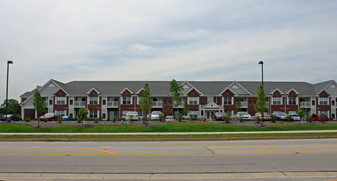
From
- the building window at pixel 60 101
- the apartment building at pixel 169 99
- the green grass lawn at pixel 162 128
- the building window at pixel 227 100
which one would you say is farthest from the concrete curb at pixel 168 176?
the building window at pixel 60 101

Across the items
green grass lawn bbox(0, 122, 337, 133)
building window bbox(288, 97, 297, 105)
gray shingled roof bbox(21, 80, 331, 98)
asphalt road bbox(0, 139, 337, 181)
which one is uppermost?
gray shingled roof bbox(21, 80, 331, 98)

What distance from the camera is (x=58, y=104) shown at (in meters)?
50.1

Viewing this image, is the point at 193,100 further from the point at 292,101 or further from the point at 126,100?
the point at 292,101

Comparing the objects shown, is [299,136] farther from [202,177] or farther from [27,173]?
[27,173]

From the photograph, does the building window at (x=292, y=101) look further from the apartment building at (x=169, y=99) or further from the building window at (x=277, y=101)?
the building window at (x=277, y=101)

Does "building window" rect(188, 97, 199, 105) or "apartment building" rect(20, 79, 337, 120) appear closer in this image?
"apartment building" rect(20, 79, 337, 120)

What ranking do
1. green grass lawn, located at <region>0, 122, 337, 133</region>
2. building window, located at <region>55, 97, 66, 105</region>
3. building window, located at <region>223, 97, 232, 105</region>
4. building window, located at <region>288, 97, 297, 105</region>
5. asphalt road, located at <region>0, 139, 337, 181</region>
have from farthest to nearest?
building window, located at <region>288, 97, 297, 105</region>
building window, located at <region>223, 97, 232, 105</region>
building window, located at <region>55, 97, 66, 105</region>
green grass lawn, located at <region>0, 122, 337, 133</region>
asphalt road, located at <region>0, 139, 337, 181</region>

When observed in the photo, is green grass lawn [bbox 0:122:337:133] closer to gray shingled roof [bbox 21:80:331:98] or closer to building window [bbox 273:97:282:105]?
gray shingled roof [bbox 21:80:331:98]

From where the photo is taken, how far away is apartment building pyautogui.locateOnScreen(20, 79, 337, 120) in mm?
50188

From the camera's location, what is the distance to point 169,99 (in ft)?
168

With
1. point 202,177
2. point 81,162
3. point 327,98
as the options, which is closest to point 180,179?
point 202,177

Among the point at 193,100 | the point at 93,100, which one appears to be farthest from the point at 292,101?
the point at 93,100

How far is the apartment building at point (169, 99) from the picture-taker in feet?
165

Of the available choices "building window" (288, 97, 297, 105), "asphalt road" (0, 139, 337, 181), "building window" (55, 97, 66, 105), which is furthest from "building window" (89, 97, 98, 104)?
"asphalt road" (0, 139, 337, 181)
